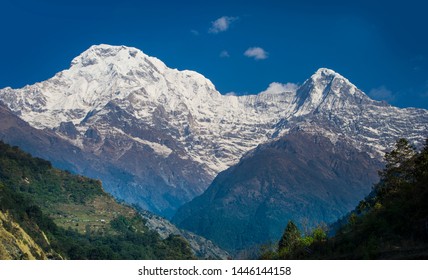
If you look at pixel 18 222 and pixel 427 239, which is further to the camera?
pixel 18 222

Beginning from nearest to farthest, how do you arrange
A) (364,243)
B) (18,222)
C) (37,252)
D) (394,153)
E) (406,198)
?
(364,243) < (406,198) < (394,153) < (37,252) < (18,222)

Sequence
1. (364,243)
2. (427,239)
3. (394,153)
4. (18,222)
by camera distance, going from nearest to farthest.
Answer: (427,239) → (364,243) → (394,153) → (18,222)

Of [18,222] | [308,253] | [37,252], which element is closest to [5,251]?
[37,252]
